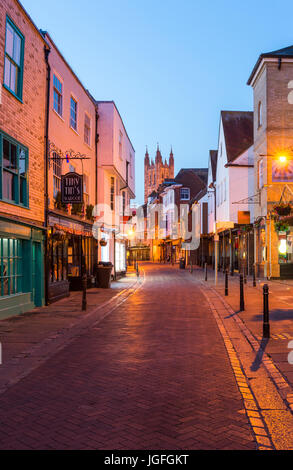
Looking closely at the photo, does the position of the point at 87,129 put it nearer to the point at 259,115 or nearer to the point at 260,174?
the point at 260,174

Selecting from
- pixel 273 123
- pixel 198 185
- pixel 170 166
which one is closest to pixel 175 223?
pixel 198 185

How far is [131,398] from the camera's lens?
5.35m

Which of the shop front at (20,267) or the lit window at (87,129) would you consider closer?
the shop front at (20,267)

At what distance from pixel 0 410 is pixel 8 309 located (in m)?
7.31

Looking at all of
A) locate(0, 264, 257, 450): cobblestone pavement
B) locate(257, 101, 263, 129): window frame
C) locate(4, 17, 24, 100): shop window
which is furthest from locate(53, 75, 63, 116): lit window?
locate(257, 101, 263, 129): window frame

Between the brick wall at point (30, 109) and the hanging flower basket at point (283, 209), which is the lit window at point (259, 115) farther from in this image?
the brick wall at point (30, 109)

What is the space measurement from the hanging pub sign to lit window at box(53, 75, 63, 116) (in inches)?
103

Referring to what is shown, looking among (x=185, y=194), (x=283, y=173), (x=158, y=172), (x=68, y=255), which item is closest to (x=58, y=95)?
(x=68, y=255)

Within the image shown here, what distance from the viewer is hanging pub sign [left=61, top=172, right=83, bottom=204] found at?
16.0 m

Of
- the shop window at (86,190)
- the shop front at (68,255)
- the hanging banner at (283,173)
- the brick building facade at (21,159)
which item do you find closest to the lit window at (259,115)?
the hanging banner at (283,173)

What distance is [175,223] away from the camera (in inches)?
2778

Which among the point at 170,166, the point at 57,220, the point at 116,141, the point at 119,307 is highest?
the point at 170,166

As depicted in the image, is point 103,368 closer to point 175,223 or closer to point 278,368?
point 278,368

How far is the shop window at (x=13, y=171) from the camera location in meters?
11.8
